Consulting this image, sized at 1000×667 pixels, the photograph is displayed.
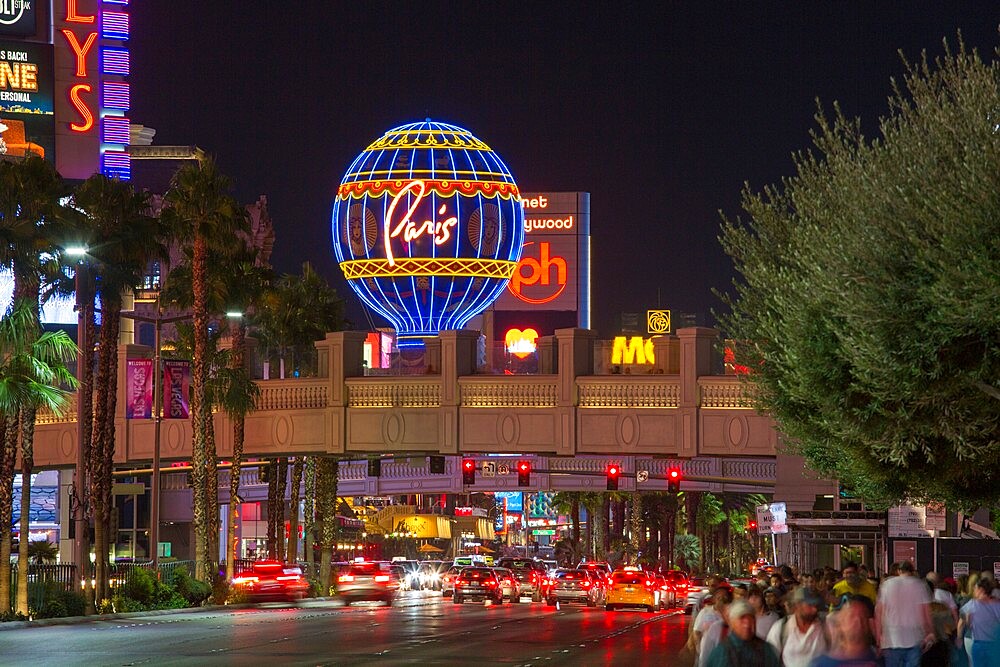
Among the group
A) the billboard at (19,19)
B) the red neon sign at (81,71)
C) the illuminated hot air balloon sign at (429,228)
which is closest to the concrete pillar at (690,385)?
the illuminated hot air balloon sign at (429,228)

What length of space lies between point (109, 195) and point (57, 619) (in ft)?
41.1

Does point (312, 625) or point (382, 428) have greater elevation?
point (382, 428)

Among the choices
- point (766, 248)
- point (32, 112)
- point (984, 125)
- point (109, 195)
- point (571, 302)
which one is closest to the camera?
point (984, 125)

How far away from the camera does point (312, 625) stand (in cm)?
3969

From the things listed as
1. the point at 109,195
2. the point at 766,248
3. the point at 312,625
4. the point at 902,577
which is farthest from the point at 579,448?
the point at 902,577

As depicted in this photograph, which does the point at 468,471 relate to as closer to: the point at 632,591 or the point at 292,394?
the point at 632,591

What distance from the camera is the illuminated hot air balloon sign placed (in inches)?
3233

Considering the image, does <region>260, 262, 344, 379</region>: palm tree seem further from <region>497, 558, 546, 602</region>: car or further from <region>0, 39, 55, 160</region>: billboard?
<region>0, 39, 55, 160</region>: billboard

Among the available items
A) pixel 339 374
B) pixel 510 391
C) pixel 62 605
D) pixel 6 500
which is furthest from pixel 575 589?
pixel 6 500

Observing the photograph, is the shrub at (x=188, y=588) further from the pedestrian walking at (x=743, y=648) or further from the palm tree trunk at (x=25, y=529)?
the pedestrian walking at (x=743, y=648)

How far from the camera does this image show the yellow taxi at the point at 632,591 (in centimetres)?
5622

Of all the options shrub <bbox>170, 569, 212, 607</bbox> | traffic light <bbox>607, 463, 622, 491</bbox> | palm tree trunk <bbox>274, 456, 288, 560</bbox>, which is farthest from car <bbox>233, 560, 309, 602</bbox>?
palm tree trunk <bbox>274, 456, 288, 560</bbox>

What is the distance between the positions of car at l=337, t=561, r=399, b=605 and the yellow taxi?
24.4 feet

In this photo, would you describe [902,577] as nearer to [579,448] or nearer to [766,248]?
[766,248]
